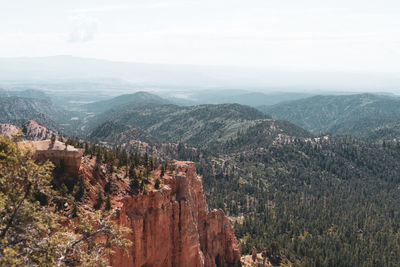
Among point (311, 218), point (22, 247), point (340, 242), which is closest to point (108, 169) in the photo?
point (22, 247)

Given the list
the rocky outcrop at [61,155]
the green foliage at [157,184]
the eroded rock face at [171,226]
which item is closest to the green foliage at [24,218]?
the eroded rock face at [171,226]

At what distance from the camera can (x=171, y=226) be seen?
46125 mm

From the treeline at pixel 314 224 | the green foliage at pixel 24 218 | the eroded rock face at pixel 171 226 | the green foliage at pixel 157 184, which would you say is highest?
the green foliage at pixel 24 218

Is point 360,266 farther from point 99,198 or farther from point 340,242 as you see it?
point 99,198

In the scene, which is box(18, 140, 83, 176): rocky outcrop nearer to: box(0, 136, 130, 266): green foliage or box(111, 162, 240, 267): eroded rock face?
box(111, 162, 240, 267): eroded rock face

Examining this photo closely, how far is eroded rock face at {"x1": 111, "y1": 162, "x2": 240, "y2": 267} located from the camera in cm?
3800

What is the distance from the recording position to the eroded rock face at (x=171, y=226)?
38.0 m

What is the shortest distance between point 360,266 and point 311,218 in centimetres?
5015

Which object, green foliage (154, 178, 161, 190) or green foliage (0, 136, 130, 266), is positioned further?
green foliage (154, 178, 161, 190)

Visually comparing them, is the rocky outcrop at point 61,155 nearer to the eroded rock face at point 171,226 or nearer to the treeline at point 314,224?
the eroded rock face at point 171,226

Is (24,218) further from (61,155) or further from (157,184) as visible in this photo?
(157,184)

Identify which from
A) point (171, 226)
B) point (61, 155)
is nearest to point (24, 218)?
point (61, 155)

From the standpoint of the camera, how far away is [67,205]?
30625 millimetres

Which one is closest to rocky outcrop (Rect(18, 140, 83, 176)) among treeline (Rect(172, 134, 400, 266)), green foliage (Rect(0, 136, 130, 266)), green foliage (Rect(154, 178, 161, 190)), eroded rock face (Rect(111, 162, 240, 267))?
eroded rock face (Rect(111, 162, 240, 267))
